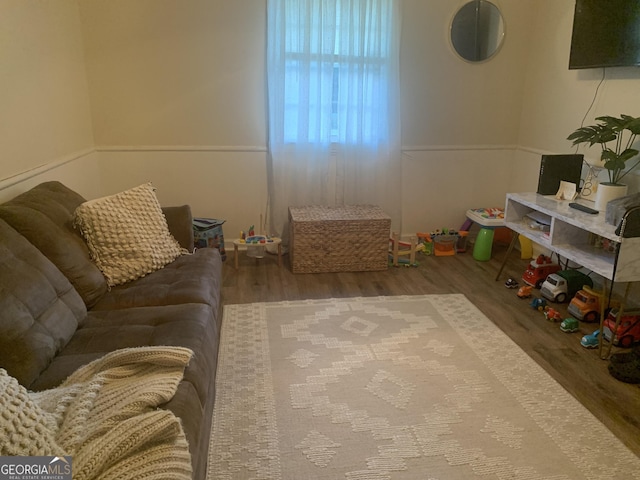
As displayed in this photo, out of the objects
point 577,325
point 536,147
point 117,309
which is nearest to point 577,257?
point 577,325

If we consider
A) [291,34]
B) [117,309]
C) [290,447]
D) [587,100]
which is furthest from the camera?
[291,34]

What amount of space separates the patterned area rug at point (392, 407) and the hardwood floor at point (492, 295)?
0.36 ft

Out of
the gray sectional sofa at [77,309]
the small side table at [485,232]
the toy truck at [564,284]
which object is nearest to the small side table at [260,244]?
the gray sectional sofa at [77,309]

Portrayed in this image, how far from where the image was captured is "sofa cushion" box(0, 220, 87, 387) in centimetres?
149

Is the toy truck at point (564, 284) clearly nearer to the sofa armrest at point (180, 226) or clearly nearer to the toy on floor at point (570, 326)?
the toy on floor at point (570, 326)

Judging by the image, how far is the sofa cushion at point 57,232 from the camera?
1.93m

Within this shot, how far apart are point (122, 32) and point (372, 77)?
1.92 m

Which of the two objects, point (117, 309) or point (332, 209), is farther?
point (332, 209)

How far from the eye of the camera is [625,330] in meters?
2.53

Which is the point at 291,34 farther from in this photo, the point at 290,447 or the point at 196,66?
the point at 290,447

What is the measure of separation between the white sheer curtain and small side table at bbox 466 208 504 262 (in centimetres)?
78

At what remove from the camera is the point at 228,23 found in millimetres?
3555

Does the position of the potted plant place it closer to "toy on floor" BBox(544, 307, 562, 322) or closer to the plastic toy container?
"toy on floor" BBox(544, 307, 562, 322)

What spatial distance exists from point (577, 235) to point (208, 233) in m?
2.55
